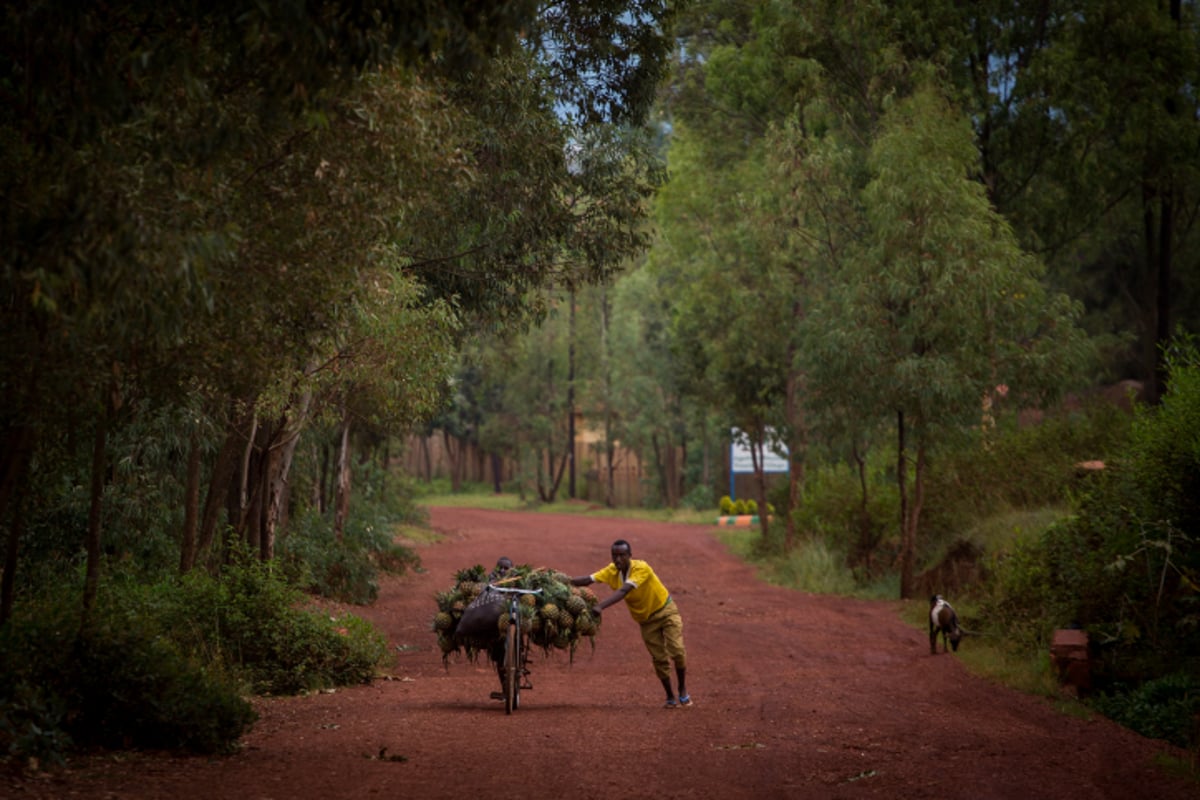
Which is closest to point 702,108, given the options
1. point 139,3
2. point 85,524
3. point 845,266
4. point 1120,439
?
point 845,266

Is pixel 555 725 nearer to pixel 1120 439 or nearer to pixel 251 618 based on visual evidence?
pixel 251 618

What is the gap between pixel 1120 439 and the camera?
20453 millimetres

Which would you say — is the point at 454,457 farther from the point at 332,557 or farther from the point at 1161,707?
the point at 1161,707

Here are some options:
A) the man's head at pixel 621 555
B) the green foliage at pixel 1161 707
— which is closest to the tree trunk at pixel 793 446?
the green foliage at pixel 1161 707

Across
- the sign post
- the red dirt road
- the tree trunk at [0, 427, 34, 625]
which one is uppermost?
the sign post

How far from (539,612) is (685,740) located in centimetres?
208

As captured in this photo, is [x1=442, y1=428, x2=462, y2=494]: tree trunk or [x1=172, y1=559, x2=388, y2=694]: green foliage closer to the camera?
[x1=172, y1=559, x2=388, y2=694]: green foliage

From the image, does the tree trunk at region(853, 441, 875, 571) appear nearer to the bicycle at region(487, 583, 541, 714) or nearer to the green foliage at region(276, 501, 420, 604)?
the green foliage at region(276, 501, 420, 604)

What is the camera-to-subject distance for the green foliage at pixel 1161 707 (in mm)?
11352

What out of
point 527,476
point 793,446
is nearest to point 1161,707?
point 793,446

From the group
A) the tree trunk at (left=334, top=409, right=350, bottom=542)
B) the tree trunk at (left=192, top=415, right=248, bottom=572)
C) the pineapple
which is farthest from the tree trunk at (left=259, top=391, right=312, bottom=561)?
the tree trunk at (left=334, top=409, right=350, bottom=542)

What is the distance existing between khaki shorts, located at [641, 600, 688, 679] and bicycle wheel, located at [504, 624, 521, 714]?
1315 mm

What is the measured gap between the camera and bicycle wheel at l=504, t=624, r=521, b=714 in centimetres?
1189

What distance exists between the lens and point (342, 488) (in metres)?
26.6
